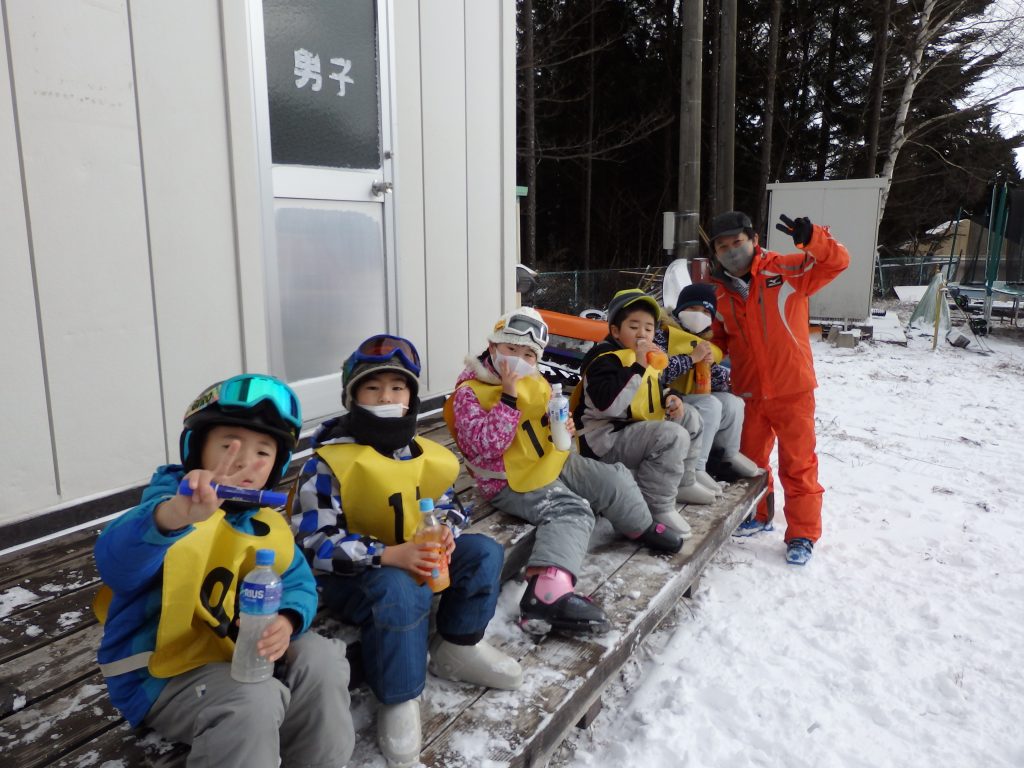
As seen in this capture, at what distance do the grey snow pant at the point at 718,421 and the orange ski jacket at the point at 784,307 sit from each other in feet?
0.70

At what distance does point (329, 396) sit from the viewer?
4.20 meters

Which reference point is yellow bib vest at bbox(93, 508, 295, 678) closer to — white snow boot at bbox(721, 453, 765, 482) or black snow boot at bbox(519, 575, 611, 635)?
black snow boot at bbox(519, 575, 611, 635)

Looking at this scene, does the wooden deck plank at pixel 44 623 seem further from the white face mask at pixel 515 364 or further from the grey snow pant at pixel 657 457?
the grey snow pant at pixel 657 457


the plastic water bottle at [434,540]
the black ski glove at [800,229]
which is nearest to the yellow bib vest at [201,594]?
the plastic water bottle at [434,540]

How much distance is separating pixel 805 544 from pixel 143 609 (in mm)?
3428

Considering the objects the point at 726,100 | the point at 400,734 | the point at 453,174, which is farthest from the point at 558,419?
the point at 726,100

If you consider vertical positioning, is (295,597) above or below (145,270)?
below

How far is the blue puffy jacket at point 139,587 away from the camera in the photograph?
157 centimetres

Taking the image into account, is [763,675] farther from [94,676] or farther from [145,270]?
[145,270]

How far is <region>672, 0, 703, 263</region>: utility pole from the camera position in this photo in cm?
955

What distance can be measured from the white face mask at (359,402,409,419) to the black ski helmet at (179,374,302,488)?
45 cm

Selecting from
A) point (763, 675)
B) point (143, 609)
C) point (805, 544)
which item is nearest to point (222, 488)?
point (143, 609)

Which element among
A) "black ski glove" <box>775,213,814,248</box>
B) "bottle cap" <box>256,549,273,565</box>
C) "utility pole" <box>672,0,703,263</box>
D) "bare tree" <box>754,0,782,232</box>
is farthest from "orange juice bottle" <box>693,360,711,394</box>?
"bare tree" <box>754,0,782,232</box>

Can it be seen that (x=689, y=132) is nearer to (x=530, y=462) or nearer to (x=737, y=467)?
(x=737, y=467)
